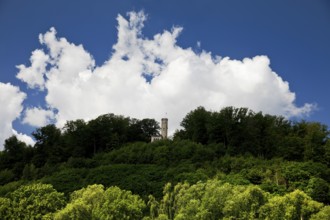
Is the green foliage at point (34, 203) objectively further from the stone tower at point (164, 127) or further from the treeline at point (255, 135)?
the stone tower at point (164, 127)

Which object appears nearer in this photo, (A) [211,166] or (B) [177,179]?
(B) [177,179]

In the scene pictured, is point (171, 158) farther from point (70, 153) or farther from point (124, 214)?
point (124, 214)

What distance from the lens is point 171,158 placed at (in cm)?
7838

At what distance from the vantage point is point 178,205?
159ft

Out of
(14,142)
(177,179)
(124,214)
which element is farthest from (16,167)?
(124,214)

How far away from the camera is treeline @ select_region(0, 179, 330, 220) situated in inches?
1718

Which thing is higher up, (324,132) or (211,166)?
(324,132)

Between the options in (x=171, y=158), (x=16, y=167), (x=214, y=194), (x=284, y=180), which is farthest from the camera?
(x=16, y=167)

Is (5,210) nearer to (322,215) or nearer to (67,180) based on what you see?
(67,180)

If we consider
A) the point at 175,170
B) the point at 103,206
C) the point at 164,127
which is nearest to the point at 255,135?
the point at 175,170

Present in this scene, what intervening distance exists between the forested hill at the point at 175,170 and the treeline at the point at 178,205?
0.11 meters

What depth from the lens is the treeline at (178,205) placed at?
43641mm

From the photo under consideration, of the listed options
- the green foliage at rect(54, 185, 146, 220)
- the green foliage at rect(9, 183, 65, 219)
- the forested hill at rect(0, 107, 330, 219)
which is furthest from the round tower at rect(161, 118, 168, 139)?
the green foliage at rect(54, 185, 146, 220)

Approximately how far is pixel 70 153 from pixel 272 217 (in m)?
57.7
